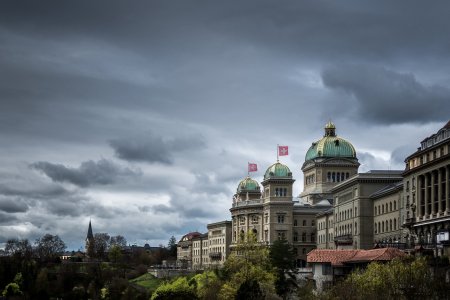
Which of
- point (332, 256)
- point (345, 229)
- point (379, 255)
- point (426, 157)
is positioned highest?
point (426, 157)

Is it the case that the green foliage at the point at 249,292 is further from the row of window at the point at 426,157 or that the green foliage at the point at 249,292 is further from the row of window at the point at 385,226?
the row of window at the point at 385,226

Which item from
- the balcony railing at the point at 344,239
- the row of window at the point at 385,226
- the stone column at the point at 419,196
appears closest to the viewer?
the stone column at the point at 419,196

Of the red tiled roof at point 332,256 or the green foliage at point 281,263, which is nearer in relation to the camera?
the red tiled roof at point 332,256

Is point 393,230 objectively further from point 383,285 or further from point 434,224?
point 383,285

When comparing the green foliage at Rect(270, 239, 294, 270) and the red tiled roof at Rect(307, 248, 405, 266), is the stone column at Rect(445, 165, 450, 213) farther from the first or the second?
the green foliage at Rect(270, 239, 294, 270)

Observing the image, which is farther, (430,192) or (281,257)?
(281,257)

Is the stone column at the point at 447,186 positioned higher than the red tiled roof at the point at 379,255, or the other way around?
the stone column at the point at 447,186

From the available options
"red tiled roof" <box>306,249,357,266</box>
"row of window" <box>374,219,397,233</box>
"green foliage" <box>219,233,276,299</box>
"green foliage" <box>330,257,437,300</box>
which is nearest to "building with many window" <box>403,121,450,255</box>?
"red tiled roof" <box>306,249,357,266</box>

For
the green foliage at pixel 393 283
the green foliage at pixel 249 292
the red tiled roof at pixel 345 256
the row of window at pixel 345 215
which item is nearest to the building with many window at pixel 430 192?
the red tiled roof at pixel 345 256

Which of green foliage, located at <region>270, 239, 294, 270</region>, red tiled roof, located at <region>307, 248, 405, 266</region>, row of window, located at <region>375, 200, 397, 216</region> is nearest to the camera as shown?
red tiled roof, located at <region>307, 248, 405, 266</region>

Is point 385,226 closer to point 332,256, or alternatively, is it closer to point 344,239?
point 344,239

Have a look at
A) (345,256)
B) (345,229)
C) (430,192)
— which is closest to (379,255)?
(345,256)

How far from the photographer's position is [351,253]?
127625 mm

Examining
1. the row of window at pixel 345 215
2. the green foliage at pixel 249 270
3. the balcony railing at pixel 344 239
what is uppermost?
the row of window at pixel 345 215
